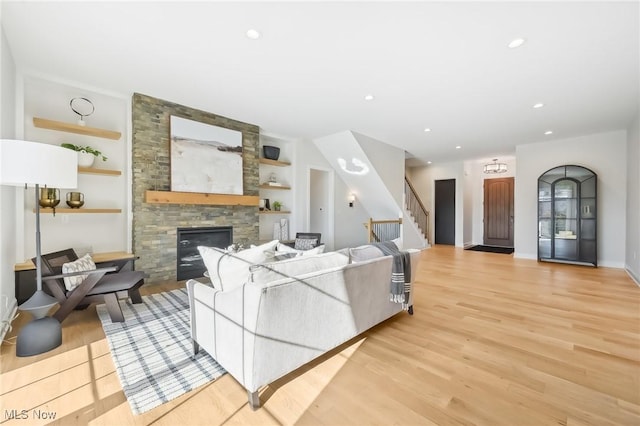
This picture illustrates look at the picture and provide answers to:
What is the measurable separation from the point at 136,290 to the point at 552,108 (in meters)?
6.33

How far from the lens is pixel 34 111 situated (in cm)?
335

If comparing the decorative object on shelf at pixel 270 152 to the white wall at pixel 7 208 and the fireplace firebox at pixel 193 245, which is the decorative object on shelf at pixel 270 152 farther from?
the white wall at pixel 7 208

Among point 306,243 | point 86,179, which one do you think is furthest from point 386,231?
point 86,179

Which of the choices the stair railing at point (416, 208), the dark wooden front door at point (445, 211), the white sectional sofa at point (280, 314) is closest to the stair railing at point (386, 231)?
the stair railing at point (416, 208)

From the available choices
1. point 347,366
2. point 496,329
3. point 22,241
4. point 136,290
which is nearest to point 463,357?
point 496,329

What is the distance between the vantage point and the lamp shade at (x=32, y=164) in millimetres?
1826

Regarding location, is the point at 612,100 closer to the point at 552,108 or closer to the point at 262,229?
the point at 552,108

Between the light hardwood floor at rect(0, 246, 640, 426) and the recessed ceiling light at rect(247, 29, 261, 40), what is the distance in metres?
2.82

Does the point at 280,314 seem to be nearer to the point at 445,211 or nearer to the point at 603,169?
the point at 603,169

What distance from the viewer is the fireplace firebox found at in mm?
4305

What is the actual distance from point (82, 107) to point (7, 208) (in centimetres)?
171

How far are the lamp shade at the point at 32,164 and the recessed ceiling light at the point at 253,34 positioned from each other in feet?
5.82

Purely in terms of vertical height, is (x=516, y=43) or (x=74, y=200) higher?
(x=516, y=43)

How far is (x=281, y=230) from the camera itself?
5.89m
